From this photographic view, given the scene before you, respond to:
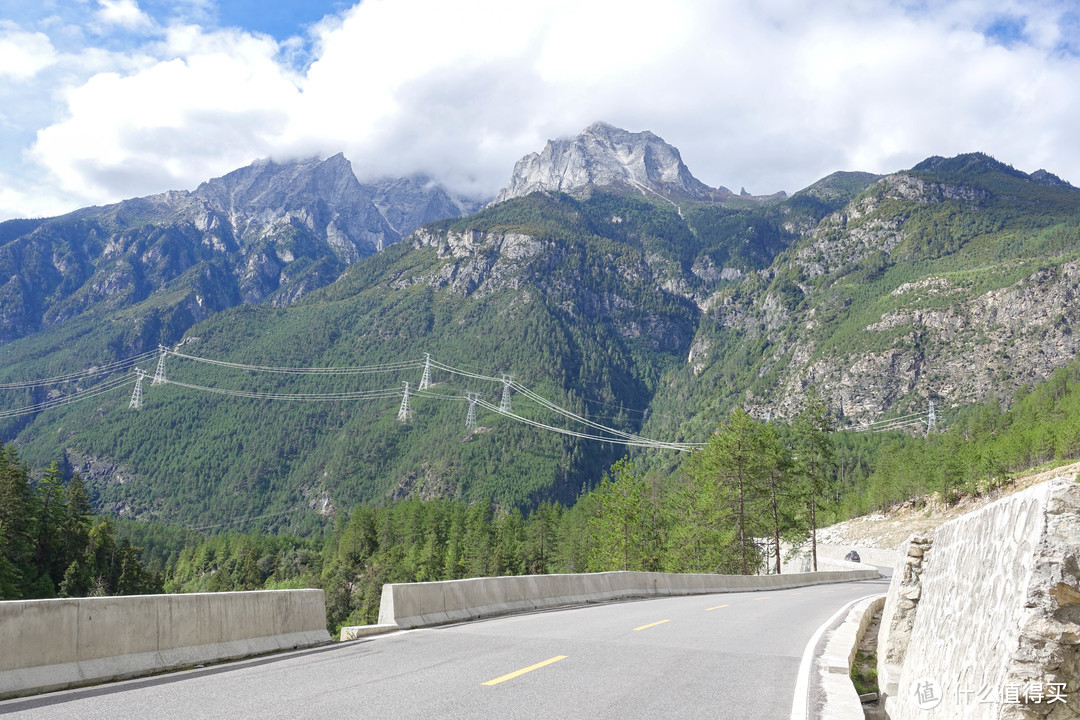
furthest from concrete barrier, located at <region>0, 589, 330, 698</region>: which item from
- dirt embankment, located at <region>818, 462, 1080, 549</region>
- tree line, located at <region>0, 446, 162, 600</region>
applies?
dirt embankment, located at <region>818, 462, 1080, 549</region>

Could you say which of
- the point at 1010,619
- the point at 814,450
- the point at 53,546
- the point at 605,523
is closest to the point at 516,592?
the point at 1010,619

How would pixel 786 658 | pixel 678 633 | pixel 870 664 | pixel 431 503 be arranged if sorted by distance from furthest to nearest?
pixel 431 503 → pixel 678 633 → pixel 870 664 → pixel 786 658

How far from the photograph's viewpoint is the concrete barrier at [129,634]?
8.65m

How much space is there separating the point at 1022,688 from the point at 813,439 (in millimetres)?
62398

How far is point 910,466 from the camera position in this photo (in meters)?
126

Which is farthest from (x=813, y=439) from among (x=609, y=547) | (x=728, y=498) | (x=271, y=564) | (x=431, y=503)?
(x=271, y=564)

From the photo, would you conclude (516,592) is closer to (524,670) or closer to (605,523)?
(524,670)

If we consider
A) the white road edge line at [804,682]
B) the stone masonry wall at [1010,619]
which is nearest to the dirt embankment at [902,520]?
the white road edge line at [804,682]

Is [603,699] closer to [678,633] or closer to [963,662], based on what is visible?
[963,662]

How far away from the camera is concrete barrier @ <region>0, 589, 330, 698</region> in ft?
28.4

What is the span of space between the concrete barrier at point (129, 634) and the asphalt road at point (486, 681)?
37 cm

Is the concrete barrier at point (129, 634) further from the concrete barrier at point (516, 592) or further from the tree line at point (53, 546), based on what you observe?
the tree line at point (53, 546)

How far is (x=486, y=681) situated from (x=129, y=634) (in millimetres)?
5045

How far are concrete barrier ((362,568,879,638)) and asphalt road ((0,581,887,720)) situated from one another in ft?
2.87
